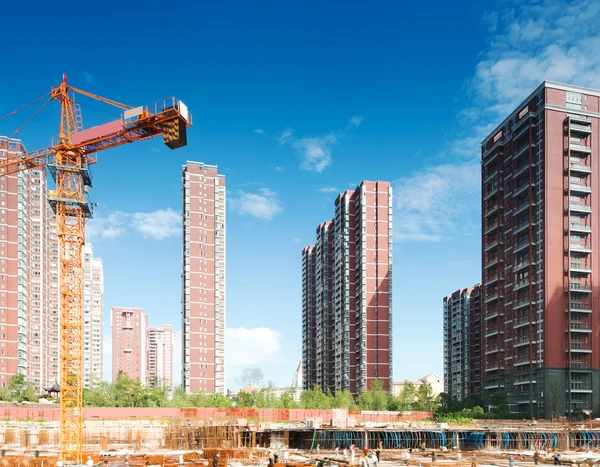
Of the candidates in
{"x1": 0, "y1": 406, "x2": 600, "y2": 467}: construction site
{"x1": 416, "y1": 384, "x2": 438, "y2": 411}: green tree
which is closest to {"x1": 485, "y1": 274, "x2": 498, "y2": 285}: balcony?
{"x1": 416, "y1": 384, "x2": 438, "y2": 411}: green tree

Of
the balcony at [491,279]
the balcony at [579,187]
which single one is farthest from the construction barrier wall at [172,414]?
the balcony at [579,187]

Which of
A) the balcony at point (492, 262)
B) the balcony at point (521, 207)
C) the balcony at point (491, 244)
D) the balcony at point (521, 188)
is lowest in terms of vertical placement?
the balcony at point (492, 262)

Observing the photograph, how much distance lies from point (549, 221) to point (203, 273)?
67046 mm

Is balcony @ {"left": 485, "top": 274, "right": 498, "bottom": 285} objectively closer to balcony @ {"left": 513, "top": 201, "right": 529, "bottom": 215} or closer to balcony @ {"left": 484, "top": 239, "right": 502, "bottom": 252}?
balcony @ {"left": 484, "top": 239, "right": 502, "bottom": 252}

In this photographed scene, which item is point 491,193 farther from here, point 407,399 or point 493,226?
point 407,399

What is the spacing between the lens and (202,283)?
429ft

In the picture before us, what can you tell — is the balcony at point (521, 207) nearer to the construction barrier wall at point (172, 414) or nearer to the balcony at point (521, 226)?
the balcony at point (521, 226)

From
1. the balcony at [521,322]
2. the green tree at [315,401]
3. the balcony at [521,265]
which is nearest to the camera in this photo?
the balcony at [521,322]

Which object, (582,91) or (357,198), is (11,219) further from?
(582,91)

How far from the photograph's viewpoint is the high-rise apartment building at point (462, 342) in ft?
527

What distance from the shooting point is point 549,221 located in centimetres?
9212

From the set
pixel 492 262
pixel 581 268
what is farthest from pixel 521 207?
pixel 581 268

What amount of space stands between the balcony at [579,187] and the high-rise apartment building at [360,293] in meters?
44.1

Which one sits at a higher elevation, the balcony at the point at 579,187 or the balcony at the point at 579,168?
the balcony at the point at 579,168
